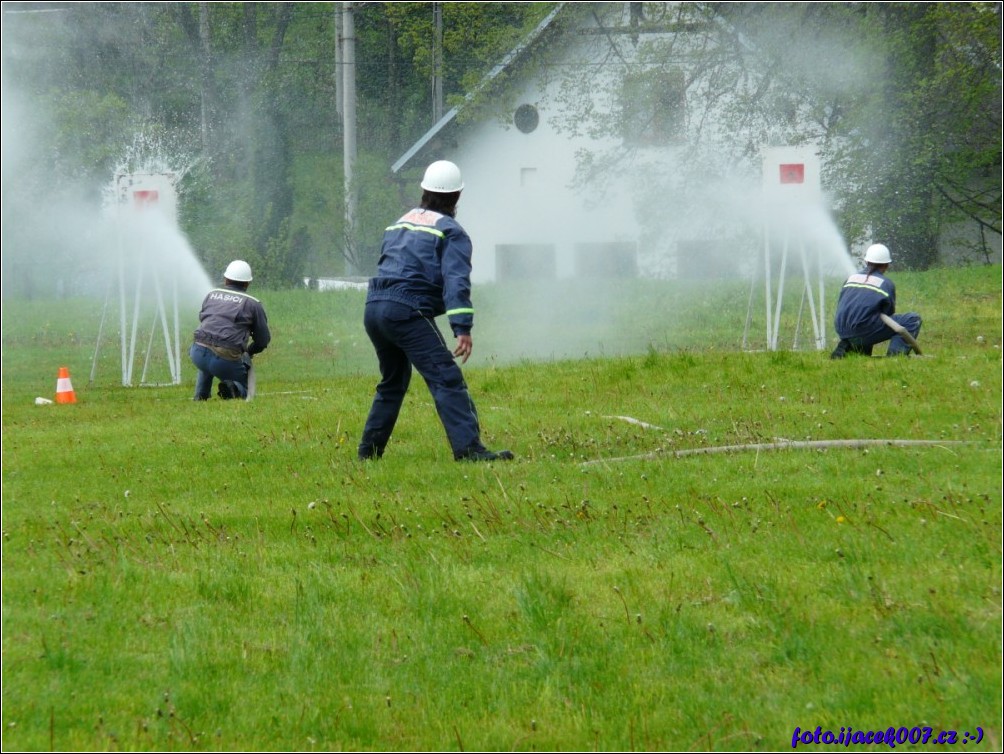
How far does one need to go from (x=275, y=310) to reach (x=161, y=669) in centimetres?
2261

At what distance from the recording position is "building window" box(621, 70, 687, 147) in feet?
86.0

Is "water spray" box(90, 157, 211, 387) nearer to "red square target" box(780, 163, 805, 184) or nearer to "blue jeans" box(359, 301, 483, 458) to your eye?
"red square target" box(780, 163, 805, 184)

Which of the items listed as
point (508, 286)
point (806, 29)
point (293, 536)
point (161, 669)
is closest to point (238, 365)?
point (293, 536)

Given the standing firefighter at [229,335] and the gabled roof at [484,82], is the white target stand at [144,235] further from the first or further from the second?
the gabled roof at [484,82]

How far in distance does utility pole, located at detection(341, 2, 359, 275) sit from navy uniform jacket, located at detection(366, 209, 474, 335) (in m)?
19.3

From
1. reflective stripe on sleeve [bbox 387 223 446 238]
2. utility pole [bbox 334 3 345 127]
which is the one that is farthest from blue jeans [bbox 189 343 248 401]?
utility pole [bbox 334 3 345 127]

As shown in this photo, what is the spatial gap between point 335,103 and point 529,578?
24188mm

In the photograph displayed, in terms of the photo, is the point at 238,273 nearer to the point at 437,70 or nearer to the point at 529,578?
the point at 529,578

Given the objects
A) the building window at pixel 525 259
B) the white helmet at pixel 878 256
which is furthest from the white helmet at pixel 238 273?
the building window at pixel 525 259

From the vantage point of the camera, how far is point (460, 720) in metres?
4.47

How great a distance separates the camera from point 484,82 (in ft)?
89.2

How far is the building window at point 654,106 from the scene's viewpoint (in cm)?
2622

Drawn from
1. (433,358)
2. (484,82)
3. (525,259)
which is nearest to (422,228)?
(433,358)

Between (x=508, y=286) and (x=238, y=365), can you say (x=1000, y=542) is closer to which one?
(x=238, y=365)
